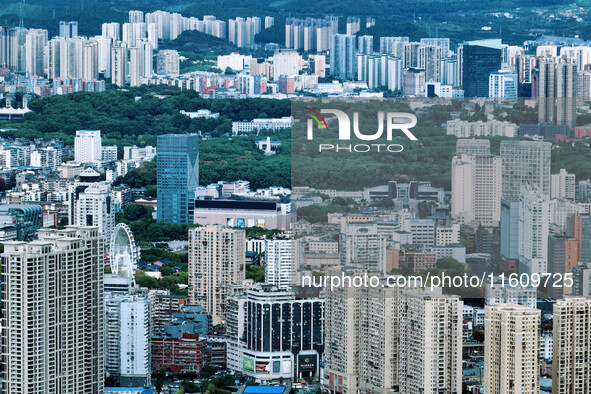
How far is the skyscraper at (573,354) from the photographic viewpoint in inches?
291

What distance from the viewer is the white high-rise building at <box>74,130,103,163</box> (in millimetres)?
18094

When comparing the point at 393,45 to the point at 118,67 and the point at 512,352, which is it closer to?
the point at 118,67

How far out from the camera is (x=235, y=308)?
980 centimetres

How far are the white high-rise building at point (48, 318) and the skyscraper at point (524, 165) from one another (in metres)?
2.50

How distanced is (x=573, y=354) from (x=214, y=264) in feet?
12.4

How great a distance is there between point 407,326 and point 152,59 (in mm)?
16950

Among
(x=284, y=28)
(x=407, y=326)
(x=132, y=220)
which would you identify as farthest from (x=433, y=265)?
(x=284, y=28)

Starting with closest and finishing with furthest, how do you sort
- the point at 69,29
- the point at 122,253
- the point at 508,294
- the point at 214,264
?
the point at 508,294 < the point at 214,264 < the point at 122,253 < the point at 69,29

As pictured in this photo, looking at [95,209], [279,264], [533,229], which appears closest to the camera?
[533,229]

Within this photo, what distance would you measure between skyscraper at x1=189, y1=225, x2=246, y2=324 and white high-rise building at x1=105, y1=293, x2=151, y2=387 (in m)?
1.25

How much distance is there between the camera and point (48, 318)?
25.9 ft

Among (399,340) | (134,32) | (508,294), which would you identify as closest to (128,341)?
(399,340)

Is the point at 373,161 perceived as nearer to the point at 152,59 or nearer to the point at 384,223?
the point at 384,223

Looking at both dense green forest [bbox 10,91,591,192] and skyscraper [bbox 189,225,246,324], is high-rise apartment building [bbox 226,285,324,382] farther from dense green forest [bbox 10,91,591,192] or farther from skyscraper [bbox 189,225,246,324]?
dense green forest [bbox 10,91,591,192]
